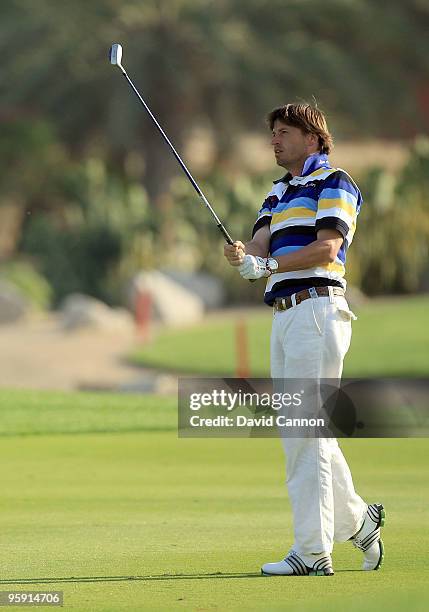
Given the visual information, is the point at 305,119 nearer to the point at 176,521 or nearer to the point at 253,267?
the point at 253,267

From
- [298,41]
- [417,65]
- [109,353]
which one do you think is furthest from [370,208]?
[417,65]

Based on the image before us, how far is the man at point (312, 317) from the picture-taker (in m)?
5.61

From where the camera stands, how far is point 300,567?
18.2 feet

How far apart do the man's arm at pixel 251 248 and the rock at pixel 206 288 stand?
21271 millimetres

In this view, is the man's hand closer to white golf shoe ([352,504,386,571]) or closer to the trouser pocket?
the trouser pocket

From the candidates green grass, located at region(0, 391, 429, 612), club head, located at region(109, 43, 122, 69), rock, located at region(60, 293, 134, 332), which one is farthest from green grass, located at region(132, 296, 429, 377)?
club head, located at region(109, 43, 122, 69)

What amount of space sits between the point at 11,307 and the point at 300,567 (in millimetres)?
22083

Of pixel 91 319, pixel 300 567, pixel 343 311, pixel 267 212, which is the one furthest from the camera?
pixel 91 319

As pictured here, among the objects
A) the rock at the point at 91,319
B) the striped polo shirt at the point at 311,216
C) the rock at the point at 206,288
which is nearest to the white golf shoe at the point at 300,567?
the striped polo shirt at the point at 311,216

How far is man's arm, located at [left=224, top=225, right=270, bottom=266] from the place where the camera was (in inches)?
221

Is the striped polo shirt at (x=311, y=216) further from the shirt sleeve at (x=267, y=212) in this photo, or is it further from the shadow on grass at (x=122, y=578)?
the shadow on grass at (x=122, y=578)

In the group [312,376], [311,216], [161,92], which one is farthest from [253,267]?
[161,92]

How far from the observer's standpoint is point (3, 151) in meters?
40.1

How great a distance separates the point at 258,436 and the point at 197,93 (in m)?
27.8
